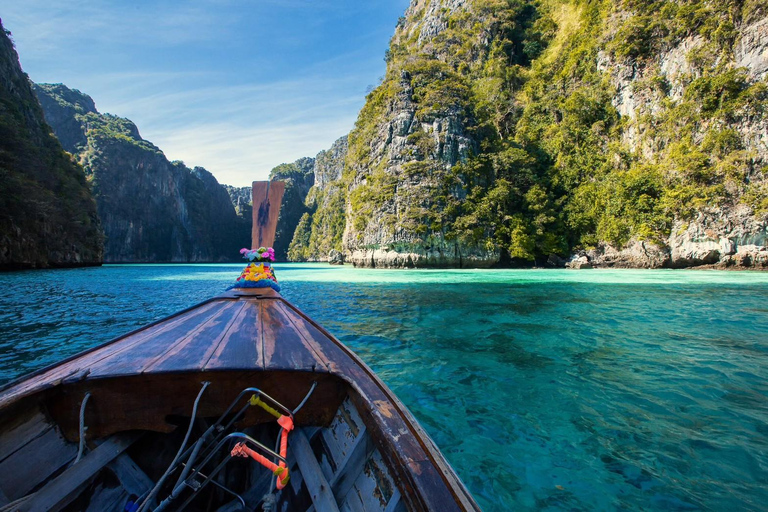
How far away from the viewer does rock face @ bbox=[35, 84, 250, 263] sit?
75188 millimetres

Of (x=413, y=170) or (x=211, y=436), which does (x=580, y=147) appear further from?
(x=211, y=436)

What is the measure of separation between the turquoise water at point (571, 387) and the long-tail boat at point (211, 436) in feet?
3.66

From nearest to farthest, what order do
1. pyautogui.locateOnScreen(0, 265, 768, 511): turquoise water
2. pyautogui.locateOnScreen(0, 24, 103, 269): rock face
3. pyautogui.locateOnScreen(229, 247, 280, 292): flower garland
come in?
pyautogui.locateOnScreen(0, 265, 768, 511): turquoise water, pyautogui.locateOnScreen(229, 247, 280, 292): flower garland, pyautogui.locateOnScreen(0, 24, 103, 269): rock face

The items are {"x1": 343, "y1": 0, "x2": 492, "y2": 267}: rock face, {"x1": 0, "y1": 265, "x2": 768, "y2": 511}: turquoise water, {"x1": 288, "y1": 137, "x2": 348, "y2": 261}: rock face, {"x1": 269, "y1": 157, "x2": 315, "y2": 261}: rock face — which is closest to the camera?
{"x1": 0, "y1": 265, "x2": 768, "y2": 511}: turquoise water

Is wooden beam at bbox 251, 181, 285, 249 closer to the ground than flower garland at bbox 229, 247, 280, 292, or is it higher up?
higher up

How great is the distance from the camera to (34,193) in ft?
76.8

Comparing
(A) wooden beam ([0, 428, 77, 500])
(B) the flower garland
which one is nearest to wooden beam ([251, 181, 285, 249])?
(B) the flower garland

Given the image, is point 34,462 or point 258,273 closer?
point 34,462

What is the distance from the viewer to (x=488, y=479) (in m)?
2.33

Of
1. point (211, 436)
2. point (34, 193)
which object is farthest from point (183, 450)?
point (34, 193)

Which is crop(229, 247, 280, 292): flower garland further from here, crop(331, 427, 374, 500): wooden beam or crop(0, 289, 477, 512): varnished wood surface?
crop(331, 427, 374, 500): wooden beam

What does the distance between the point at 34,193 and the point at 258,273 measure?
2962 cm

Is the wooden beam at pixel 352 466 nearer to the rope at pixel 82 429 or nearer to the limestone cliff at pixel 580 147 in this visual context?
the rope at pixel 82 429

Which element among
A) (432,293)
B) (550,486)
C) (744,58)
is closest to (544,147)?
(744,58)
